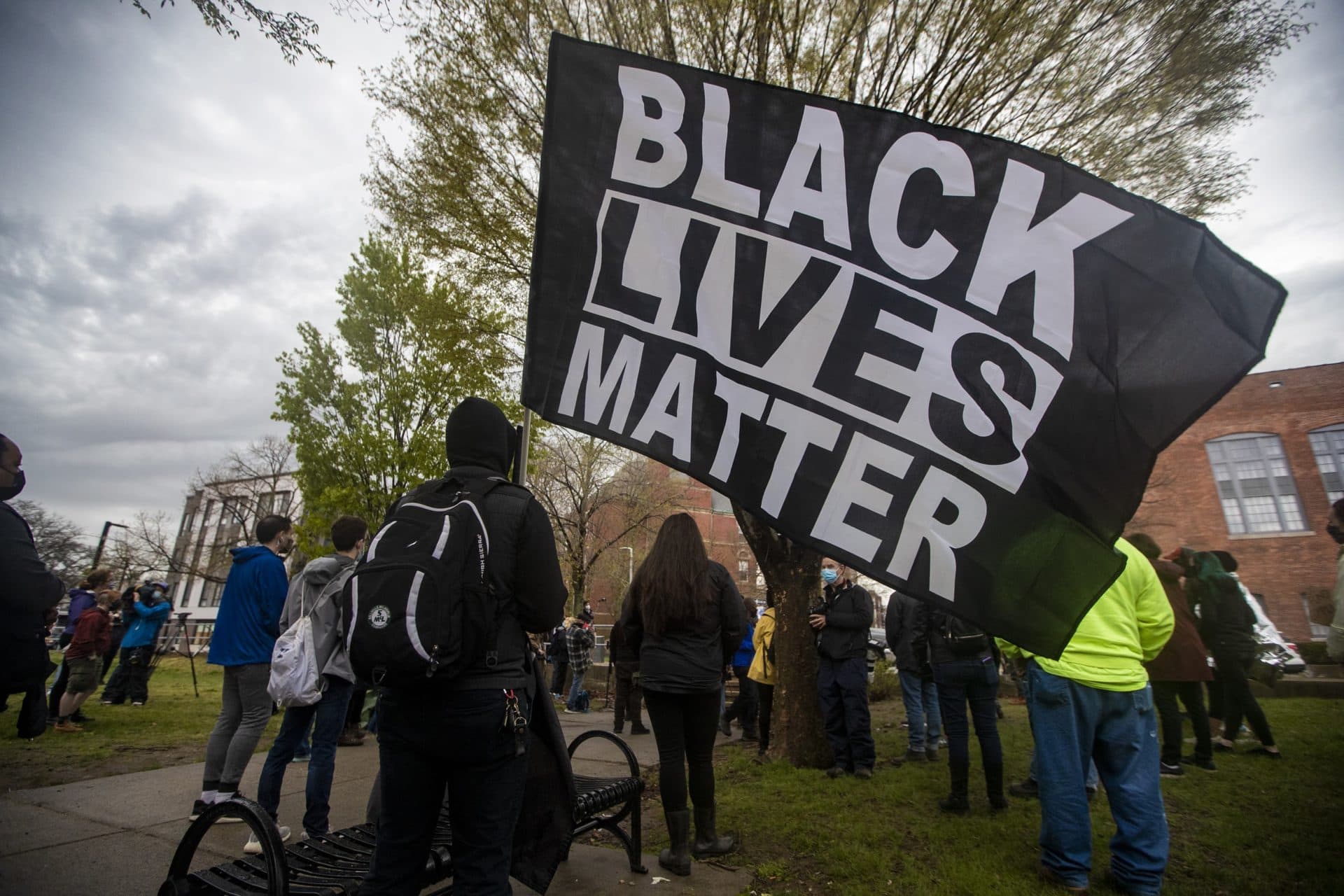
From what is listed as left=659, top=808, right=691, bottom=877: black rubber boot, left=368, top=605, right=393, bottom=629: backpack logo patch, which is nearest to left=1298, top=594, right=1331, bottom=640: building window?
left=659, top=808, right=691, bottom=877: black rubber boot

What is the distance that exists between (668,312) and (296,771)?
567cm

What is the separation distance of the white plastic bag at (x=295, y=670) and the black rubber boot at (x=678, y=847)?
2.23m

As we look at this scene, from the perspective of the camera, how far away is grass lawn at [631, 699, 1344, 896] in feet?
11.4

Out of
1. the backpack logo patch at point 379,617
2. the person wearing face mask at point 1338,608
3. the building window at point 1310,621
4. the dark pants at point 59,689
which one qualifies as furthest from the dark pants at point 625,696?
the building window at point 1310,621

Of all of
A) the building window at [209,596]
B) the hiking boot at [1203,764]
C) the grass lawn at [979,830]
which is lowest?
the grass lawn at [979,830]

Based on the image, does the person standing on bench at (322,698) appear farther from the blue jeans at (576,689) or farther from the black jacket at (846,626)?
the blue jeans at (576,689)

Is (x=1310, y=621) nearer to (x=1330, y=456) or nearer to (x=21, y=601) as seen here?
(x=1330, y=456)

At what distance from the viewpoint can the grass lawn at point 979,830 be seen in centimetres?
347

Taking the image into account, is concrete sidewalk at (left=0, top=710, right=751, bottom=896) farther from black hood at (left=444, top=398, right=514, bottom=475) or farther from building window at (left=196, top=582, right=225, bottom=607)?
building window at (left=196, top=582, right=225, bottom=607)

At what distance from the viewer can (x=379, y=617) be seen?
1941mm

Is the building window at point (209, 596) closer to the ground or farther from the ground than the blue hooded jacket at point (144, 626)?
farther from the ground

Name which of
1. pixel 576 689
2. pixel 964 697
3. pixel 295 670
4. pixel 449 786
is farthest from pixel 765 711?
pixel 449 786

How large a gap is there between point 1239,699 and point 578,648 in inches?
335

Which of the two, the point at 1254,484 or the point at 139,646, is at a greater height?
the point at 1254,484
